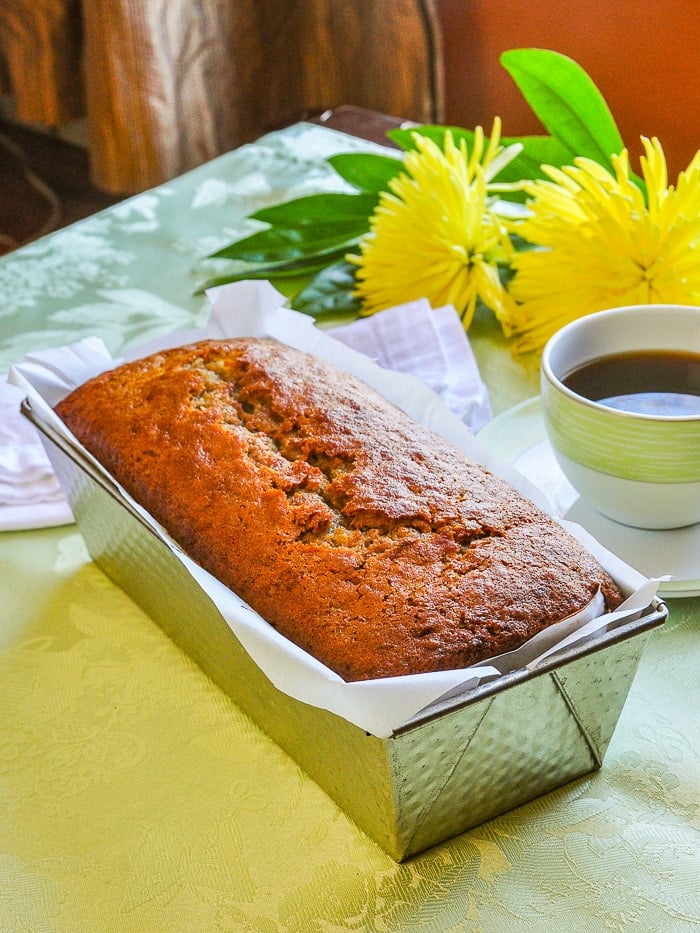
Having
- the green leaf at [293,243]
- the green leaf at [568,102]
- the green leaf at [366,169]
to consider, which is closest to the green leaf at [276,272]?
the green leaf at [293,243]

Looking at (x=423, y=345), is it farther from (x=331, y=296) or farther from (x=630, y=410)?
(x=630, y=410)

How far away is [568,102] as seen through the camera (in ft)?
3.95

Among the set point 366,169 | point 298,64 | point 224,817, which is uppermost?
point 366,169

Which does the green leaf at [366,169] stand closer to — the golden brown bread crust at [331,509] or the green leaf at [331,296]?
the green leaf at [331,296]

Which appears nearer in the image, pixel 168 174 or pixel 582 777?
pixel 582 777

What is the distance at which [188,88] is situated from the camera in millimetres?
2439

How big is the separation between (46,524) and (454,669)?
50cm

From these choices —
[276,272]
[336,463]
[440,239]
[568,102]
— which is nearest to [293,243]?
[276,272]

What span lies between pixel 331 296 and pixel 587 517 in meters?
0.49

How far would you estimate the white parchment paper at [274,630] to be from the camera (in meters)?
0.55

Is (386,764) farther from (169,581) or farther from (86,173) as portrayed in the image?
(86,173)

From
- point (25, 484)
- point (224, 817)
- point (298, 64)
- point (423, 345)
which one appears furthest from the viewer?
point (298, 64)

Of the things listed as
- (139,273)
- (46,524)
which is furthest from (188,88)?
(46,524)

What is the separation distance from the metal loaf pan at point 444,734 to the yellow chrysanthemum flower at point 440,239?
0.52 meters
